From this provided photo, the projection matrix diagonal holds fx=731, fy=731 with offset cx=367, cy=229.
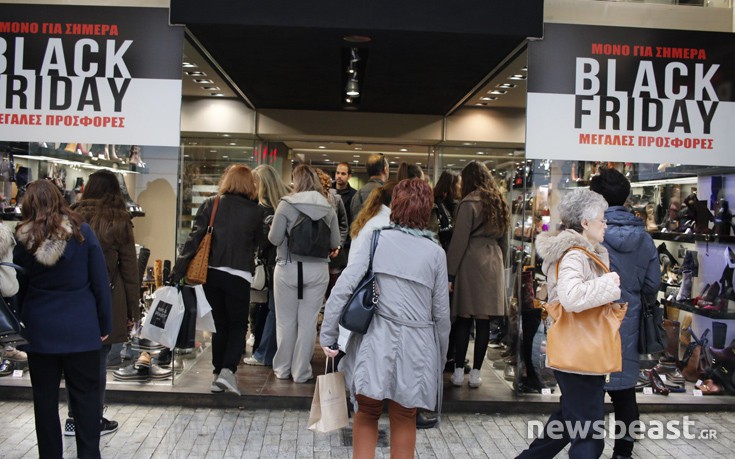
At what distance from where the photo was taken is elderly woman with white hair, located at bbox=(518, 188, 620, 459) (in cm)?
336

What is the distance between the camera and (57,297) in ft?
12.2

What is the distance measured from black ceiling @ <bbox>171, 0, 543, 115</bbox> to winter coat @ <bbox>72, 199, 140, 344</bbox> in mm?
1615

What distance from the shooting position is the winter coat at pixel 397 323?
135 inches

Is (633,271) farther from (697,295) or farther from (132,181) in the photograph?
(132,181)

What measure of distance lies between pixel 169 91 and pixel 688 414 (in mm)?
4722

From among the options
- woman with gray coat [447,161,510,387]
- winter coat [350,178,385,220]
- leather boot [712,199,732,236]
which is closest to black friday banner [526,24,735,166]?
leather boot [712,199,732,236]

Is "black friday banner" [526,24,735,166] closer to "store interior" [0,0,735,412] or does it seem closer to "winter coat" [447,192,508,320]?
"store interior" [0,0,735,412]

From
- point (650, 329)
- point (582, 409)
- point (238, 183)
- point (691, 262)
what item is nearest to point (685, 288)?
point (691, 262)

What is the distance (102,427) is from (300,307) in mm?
1771

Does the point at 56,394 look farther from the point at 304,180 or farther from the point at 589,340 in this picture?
the point at 589,340

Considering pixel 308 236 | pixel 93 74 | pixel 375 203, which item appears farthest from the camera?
pixel 308 236

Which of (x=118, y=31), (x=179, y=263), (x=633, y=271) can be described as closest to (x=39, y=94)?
(x=118, y=31)

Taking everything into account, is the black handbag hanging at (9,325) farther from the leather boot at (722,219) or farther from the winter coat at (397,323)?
the leather boot at (722,219)

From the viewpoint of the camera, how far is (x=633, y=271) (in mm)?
3984
